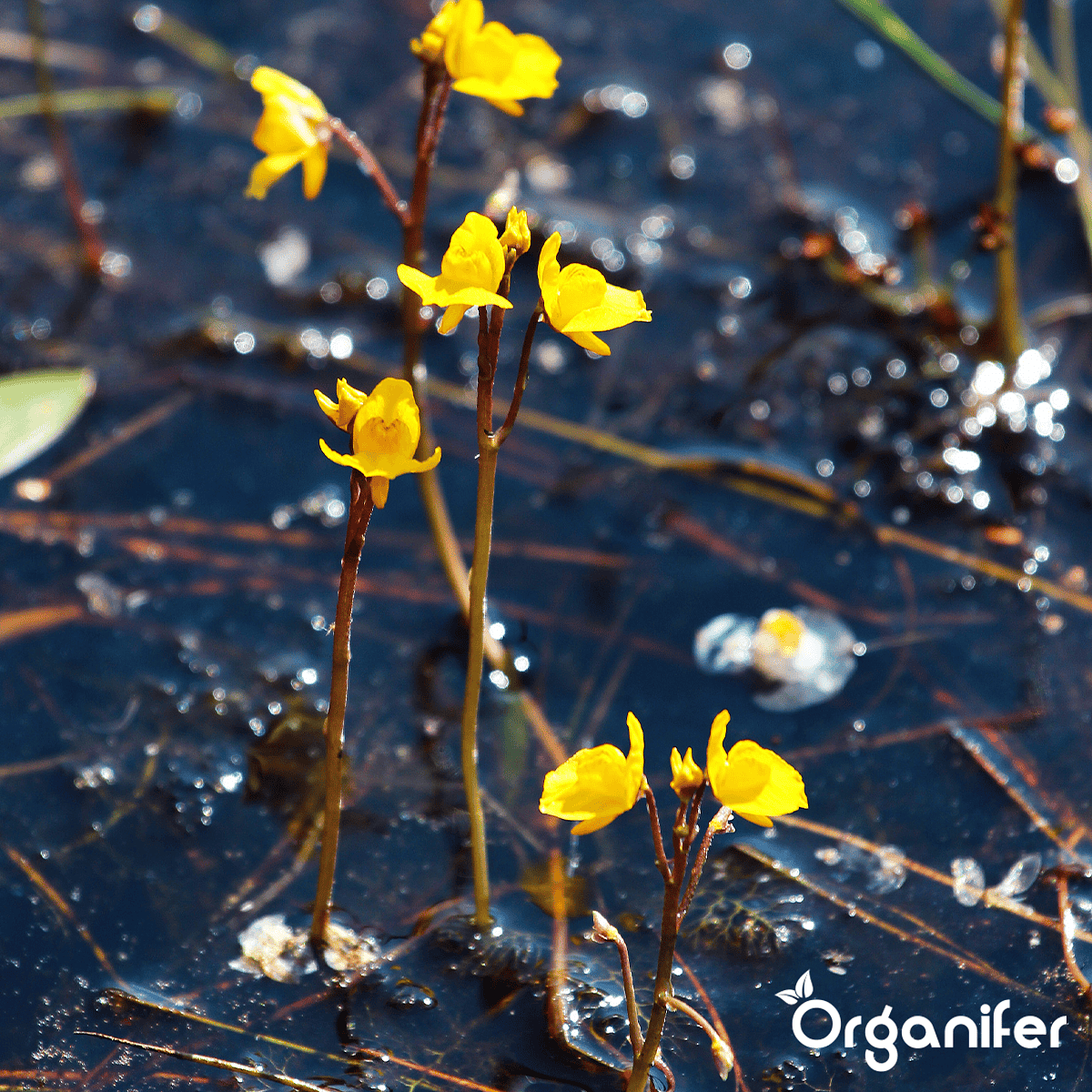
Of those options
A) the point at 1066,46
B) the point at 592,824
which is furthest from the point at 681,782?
the point at 1066,46

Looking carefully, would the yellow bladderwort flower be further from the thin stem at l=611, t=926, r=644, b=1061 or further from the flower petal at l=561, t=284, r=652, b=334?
the thin stem at l=611, t=926, r=644, b=1061

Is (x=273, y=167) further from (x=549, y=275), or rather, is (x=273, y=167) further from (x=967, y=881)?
(x=967, y=881)

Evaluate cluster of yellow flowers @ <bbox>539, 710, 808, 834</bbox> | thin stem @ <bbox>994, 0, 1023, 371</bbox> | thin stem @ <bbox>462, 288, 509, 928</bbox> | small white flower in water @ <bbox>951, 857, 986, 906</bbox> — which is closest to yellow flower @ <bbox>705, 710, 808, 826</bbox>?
cluster of yellow flowers @ <bbox>539, 710, 808, 834</bbox>

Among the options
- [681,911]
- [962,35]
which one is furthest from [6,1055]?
[962,35]

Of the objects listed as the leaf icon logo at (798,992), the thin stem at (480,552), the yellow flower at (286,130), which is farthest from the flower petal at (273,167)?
the leaf icon logo at (798,992)

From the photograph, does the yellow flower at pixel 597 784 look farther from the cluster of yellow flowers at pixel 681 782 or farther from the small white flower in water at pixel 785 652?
the small white flower in water at pixel 785 652

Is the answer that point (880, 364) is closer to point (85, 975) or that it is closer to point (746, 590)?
point (746, 590)
